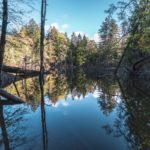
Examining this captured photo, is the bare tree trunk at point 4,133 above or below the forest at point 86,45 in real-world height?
below

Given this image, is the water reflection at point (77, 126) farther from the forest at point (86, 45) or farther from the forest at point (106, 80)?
the forest at point (86, 45)

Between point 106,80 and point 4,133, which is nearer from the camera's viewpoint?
point 4,133

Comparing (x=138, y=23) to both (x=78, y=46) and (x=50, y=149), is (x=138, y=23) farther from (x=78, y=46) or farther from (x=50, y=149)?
(x=78, y=46)

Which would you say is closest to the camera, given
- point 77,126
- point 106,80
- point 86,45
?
point 77,126

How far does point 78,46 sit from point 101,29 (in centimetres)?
823

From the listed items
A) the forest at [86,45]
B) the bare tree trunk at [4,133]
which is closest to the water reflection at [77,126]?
the bare tree trunk at [4,133]

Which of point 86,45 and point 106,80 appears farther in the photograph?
point 86,45

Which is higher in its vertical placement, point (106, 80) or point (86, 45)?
point (86, 45)

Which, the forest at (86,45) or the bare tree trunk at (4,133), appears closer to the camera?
the bare tree trunk at (4,133)

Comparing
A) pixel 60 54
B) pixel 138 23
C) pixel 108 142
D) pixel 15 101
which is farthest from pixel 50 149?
pixel 60 54

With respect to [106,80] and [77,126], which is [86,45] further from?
[77,126]

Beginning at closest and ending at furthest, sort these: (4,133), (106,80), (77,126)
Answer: (4,133), (77,126), (106,80)

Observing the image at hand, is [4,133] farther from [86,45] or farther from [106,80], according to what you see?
[86,45]

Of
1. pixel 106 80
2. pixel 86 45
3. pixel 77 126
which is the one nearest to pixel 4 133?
pixel 77 126
